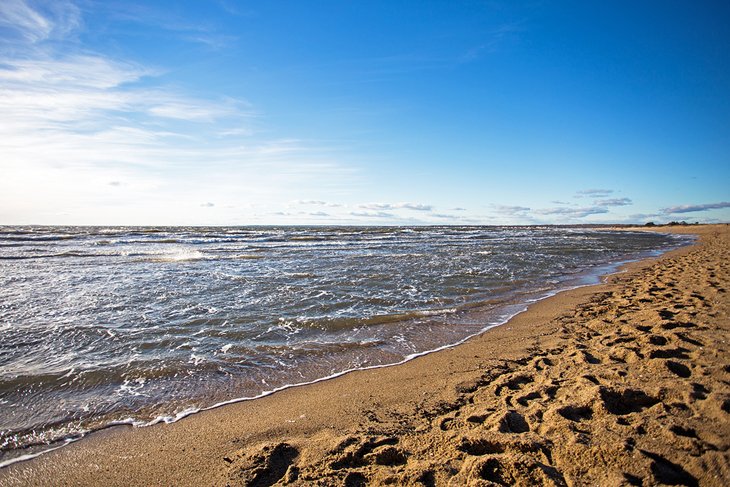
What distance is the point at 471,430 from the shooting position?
344cm

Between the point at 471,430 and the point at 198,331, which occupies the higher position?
the point at 471,430

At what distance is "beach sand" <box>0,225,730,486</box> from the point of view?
9.20 ft

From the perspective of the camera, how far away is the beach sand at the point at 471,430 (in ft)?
9.20

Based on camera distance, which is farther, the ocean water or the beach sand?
the ocean water

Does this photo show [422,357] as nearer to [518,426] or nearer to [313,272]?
[518,426]

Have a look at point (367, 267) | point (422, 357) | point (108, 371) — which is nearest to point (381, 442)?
point (422, 357)

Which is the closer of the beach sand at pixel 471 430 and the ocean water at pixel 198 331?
the beach sand at pixel 471 430

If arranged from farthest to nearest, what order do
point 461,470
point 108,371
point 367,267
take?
point 367,267 → point 108,371 → point 461,470

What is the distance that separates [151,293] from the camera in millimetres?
10906

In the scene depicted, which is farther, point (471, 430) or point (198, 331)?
point (198, 331)

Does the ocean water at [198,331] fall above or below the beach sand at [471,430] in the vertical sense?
below

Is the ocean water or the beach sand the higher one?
the beach sand

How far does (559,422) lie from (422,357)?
2901 millimetres

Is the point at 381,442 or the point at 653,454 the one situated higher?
the point at 653,454
